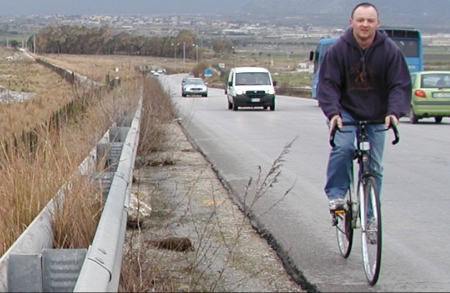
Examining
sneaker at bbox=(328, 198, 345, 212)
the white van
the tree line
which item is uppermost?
sneaker at bbox=(328, 198, 345, 212)

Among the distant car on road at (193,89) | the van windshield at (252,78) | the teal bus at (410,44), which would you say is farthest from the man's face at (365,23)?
the distant car on road at (193,89)

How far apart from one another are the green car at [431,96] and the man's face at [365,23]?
1649 centimetres

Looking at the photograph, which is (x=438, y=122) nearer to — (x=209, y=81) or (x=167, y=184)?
(x=167, y=184)

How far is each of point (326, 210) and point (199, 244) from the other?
302cm

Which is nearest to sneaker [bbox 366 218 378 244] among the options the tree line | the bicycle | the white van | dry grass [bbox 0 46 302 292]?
the bicycle

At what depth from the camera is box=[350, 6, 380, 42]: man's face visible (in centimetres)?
588

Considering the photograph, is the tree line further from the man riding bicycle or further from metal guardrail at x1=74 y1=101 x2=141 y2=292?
metal guardrail at x1=74 y1=101 x2=141 y2=292

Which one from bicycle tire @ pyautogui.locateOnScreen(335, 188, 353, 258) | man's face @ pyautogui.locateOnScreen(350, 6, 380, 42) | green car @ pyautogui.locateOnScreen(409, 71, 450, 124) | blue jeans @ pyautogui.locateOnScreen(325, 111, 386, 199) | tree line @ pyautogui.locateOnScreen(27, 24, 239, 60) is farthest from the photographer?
tree line @ pyautogui.locateOnScreen(27, 24, 239, 60)

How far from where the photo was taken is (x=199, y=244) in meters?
5.79

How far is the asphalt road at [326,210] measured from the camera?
234 inches

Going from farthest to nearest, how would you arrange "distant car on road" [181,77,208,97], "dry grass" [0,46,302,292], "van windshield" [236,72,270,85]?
"distant car on road" [181,77,208,97] → "van windshield" [236,72,270,85] → "dry grass" [0,46,302,292]

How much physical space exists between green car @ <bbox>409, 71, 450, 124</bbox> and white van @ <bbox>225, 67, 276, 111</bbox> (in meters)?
9.43

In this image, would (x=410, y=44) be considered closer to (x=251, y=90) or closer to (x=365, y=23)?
(x=251, y=90)

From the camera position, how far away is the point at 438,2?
140 m
